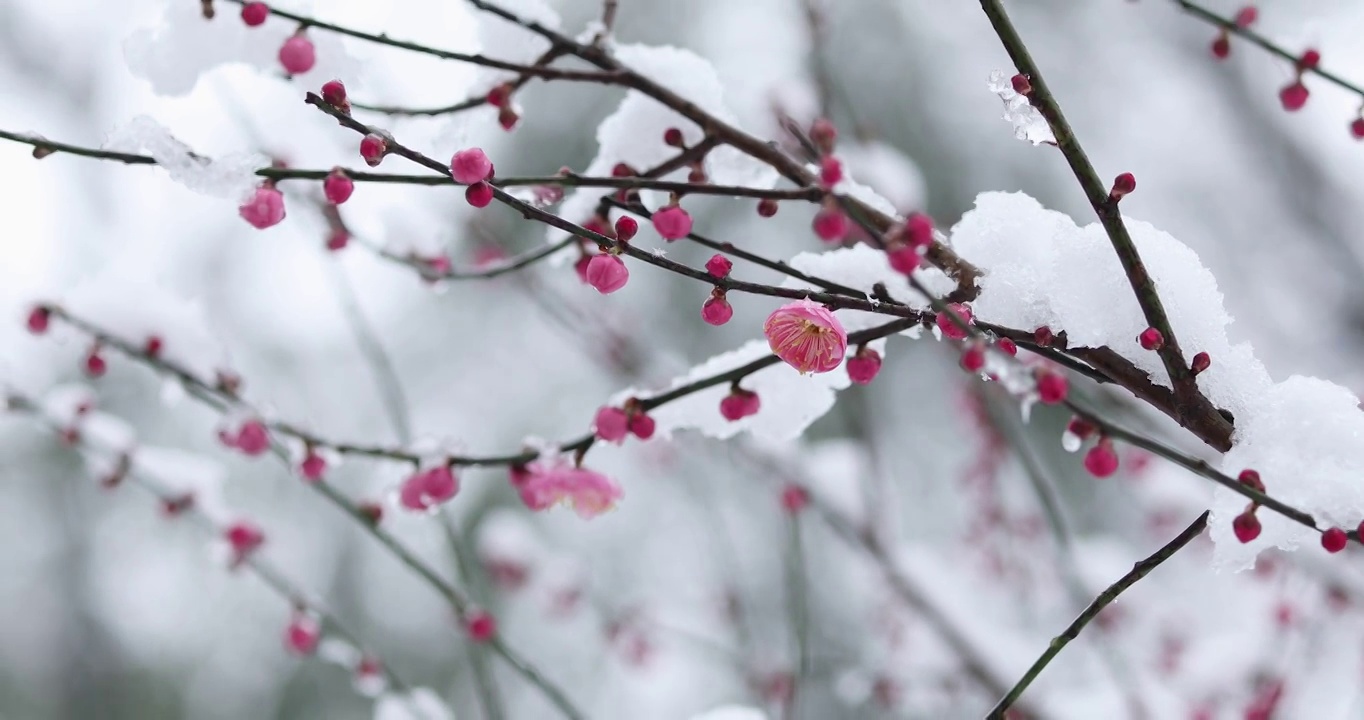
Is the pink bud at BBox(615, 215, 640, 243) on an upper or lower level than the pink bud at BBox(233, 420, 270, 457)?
lower

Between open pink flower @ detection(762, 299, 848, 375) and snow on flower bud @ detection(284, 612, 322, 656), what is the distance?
1.44 meters

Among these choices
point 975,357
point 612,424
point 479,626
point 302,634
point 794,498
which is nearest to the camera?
point 975,357

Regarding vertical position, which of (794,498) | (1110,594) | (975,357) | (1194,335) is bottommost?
(1110,594)

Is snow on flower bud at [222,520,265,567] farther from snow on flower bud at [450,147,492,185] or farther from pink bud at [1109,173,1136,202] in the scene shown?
pink bud at [1109,173,1136,202]

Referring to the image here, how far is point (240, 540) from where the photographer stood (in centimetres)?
201

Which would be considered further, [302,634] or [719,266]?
[302,634]

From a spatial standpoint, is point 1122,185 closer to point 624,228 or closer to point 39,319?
point 624,228

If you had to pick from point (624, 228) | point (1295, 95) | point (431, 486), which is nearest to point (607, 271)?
point (624, 228)

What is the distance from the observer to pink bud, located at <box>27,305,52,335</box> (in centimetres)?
149

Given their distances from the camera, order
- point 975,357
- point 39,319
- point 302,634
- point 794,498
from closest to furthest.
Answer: point 975,357 → point 39,319 → point 302,634 → point 794,498

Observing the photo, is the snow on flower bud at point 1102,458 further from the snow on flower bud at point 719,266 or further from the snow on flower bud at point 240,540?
the snow on flower bud at point 240,540

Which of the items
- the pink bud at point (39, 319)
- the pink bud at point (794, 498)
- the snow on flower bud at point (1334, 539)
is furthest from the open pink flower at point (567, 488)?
the pink bud at point (794, 498)

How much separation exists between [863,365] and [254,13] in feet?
2.86

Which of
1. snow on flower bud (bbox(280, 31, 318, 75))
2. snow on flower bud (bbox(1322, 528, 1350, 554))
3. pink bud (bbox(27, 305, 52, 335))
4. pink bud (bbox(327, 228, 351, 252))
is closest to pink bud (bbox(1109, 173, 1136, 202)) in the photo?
snow on flower bud (bbox(1322, 528, 1350, 554))
